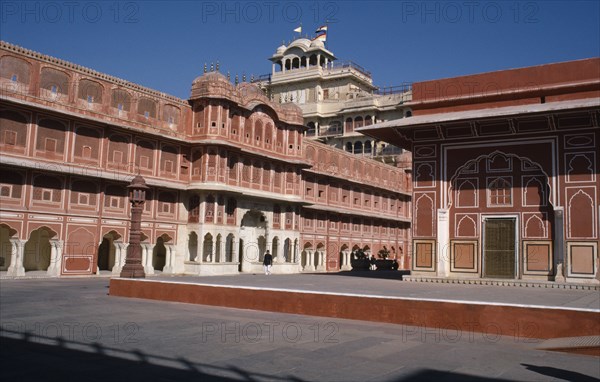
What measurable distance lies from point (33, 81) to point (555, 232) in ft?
74.1

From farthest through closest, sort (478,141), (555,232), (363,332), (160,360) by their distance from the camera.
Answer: (478,141)
(555,232)
(363,332)
(160,360)

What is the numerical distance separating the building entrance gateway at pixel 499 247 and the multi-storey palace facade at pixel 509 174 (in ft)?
0.12

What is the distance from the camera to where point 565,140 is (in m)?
21.5

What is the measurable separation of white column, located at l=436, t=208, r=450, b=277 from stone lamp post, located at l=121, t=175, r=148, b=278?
11.5 metres

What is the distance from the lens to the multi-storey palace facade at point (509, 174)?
68.9 ft

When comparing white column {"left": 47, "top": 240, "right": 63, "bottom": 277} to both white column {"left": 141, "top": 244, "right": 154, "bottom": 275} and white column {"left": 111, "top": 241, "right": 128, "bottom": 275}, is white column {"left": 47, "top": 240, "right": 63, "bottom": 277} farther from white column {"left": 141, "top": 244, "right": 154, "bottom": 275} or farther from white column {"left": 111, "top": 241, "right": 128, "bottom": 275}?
white column {"left": 141, "top": 244, "right": 154, "bottom": 275}

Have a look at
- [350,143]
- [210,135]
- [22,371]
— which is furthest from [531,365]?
[350,143]

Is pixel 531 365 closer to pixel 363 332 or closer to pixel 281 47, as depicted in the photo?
pixel 363 332

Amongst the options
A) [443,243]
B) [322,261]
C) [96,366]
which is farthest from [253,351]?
[322,261]

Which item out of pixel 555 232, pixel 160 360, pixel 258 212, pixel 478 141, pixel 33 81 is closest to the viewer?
pixel 160 360

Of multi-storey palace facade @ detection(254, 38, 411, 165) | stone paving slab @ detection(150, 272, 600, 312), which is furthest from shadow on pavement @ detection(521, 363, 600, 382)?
multi-storey palace facade @ detection(254, 38, 411, 165)

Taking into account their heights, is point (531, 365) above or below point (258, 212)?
below

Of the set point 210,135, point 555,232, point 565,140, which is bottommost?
point 555,232

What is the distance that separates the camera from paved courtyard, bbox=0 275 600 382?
704cm
